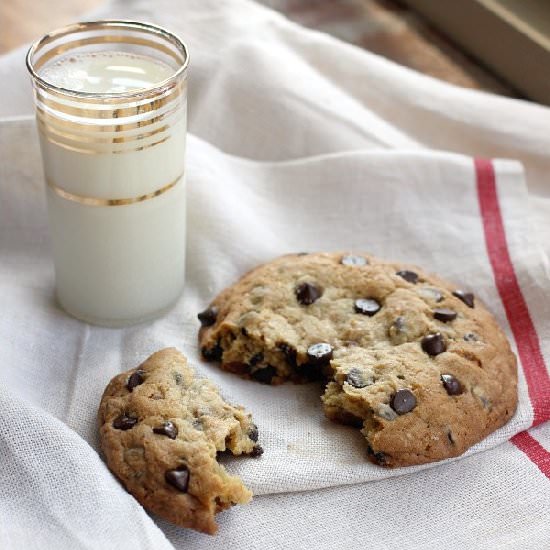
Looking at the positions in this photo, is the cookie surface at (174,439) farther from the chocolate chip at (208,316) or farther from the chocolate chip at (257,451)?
the chocolate chip at (208,316)

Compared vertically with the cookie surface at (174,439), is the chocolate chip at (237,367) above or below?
below

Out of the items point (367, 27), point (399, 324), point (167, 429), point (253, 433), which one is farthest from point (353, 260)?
point (367, 27)

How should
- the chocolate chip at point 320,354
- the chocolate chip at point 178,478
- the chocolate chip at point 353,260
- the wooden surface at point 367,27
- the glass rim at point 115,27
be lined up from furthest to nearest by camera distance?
the wooden surface at point 367,27, the chocolate chip at point 353,260, the chocolate chip at point 320,354, the glass rim at point 115,27, the chocolate chip at point 178,478

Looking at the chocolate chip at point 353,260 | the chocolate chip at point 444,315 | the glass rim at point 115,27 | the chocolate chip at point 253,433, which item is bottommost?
the chocolate chip at point 253,433

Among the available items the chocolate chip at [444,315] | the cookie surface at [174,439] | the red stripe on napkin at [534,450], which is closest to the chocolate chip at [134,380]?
the cookie surface at [174,439]

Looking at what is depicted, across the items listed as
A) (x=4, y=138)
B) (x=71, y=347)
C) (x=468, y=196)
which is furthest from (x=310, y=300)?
(x=4, y=138)

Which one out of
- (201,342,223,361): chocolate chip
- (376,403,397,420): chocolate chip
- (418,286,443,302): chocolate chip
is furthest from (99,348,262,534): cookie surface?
(418,286,443,302): chocolate chip

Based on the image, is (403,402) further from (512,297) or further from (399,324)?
(512,297)
